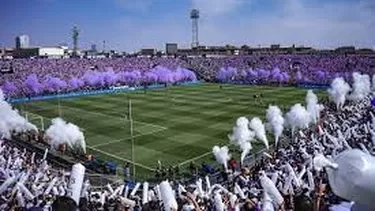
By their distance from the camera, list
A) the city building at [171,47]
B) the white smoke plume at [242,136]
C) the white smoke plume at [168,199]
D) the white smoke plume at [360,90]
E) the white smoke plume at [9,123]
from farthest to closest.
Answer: the city building at [171,47] < the white smoke plume at [360,90] < the white smoke plume at [9,123] < the white smoke plume at [242,136] < the white smoke plume at [168,199]

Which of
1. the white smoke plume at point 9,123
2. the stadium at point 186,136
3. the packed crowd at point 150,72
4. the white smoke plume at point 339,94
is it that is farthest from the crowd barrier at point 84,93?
the white smoke plume at point 339,94

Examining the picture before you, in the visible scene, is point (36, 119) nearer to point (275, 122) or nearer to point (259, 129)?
point (259, 129)

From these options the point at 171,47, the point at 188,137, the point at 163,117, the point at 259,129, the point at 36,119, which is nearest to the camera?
the point at 259,129

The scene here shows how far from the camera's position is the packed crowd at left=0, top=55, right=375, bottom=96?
6700 cm

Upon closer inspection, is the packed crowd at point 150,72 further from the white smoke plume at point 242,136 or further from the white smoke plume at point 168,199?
the white smoke plume at point 168,199

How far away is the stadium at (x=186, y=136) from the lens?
32.7ft

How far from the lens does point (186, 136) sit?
127 ft

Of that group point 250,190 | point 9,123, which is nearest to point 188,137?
point 9,123

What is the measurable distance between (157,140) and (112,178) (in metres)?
11.8

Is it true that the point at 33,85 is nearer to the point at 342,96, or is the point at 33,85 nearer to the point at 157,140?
the point at 157,140

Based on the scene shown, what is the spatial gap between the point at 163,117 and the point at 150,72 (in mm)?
34413

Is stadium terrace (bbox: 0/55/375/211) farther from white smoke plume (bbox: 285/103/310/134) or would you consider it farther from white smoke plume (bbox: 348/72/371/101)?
white smoke plume (bbox: 348/72/371/101)

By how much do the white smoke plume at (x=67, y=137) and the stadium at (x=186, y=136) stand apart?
0.31ft

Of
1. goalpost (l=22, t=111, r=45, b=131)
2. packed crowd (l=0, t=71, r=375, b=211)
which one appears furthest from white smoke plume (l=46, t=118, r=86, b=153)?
goalpost (l=22, t=111, r=45, b=131)
